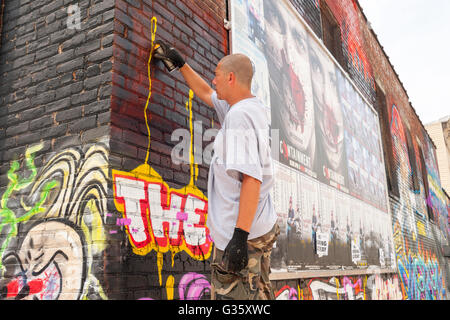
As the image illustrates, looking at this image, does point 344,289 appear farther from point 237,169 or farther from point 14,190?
point 14,190

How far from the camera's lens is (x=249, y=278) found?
201 cm

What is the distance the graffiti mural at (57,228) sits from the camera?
94.1 inches

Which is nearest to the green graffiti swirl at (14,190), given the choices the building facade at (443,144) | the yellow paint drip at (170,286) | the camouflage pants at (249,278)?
the yellow paint drip at (170,286)

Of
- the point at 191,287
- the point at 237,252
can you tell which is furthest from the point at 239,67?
the point at 191,287

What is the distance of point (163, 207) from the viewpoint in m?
2.84

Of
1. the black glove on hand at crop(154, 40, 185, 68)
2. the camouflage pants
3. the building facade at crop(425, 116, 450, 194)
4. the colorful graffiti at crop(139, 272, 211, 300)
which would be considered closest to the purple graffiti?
the colorful graffiti at crop(139, 272, 211, 300)

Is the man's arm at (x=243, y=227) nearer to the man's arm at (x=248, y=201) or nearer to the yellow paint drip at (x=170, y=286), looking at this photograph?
the man's arm at (x=248, y=201)

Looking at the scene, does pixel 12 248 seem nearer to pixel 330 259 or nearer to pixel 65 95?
pixel 65 95

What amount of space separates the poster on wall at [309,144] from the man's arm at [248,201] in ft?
7.39

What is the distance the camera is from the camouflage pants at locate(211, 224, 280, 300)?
6.52 ft

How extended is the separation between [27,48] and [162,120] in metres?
1.26

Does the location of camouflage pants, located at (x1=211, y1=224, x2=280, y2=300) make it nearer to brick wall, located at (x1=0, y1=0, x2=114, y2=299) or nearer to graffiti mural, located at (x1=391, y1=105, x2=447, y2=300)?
brick wall, located at (x1=0, y1=0, x2=114, y2=299)

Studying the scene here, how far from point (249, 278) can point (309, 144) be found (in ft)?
12.3

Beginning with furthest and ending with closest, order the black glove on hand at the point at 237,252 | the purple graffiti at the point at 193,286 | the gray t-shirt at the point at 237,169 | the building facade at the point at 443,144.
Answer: the building facade at the point at 443,144, the purple graffiti at the point at 193,286, the gray t-shirt at the point at 237,169, the black glove on hand at the point at 237,252
